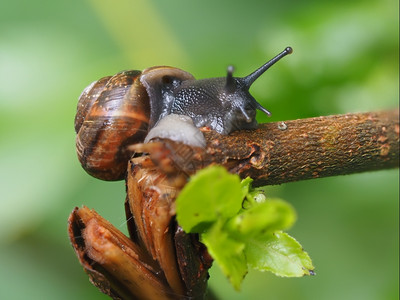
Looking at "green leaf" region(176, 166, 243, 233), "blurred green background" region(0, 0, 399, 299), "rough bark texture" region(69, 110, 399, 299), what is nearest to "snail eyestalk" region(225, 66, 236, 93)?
"rough bark texture" region(69, 110, 399, 299)

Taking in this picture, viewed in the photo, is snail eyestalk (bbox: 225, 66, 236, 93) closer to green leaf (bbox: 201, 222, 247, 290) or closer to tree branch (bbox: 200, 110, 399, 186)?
tree branch (bbox: 200, 110, 399, 186)

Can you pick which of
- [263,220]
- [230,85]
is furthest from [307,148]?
[230,85]

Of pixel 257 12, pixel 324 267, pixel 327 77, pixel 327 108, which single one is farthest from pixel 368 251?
pixel 257 12

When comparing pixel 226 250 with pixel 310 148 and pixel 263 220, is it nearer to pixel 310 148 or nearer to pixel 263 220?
pixel 263 220

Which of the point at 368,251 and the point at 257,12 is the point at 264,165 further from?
the point at 257,12

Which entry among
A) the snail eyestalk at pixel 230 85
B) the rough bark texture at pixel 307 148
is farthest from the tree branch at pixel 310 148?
the snail eyestalk at pixel 230 85

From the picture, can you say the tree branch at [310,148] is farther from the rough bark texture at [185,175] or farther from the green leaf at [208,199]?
the green leaf at [208,199]
